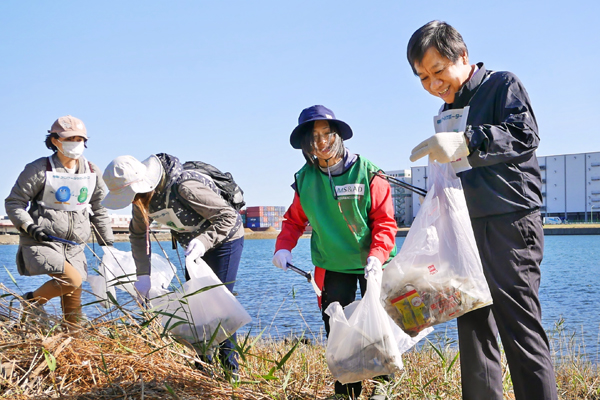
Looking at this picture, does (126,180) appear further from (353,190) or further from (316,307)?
(316,307)

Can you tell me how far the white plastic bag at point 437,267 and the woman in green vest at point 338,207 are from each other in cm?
50

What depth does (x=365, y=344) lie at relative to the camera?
88.4 inches

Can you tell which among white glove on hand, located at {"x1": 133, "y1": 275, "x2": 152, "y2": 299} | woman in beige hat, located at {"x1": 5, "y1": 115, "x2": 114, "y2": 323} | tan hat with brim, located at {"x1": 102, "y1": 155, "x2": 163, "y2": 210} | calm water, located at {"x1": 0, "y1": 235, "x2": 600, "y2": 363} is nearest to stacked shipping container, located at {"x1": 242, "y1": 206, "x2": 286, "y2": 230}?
calm water, located at {"x1": 0, "y1": 235, "x2": 600, "y2": 363}

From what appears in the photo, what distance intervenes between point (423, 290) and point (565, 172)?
76.5 m

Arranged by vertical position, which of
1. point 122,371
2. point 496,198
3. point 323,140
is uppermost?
point 323,140

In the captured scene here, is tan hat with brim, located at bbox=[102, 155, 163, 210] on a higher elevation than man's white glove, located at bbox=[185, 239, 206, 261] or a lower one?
higher

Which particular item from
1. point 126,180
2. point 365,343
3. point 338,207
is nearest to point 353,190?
point 338,207

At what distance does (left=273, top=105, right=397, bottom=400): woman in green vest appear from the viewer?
106 inches

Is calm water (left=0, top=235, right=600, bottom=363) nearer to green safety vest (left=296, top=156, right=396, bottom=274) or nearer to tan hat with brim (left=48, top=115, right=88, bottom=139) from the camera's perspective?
tan hat with brim (left=48, top=115, right=88, bottom=139)

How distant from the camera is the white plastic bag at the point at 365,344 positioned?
2.22 meters

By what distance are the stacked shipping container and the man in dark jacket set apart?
105498 mm

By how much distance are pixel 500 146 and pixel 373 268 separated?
2.85ft

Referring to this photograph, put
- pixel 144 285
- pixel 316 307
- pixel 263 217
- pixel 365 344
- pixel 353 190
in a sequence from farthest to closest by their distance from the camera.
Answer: pixel 263 217 < pixel 316 307 < pixel 144 285 < pixel 353 190 < pixel 365 344

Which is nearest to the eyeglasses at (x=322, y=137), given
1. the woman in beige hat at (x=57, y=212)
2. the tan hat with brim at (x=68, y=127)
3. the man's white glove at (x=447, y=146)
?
the man's white glove at (x=447, y=146)
